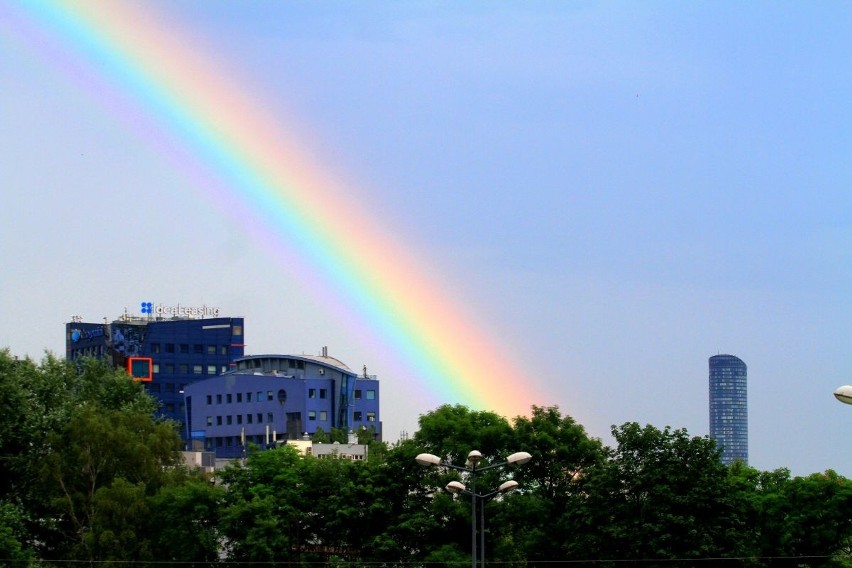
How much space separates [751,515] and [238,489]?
2751 centimetres

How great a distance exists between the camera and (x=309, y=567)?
72.6 metres

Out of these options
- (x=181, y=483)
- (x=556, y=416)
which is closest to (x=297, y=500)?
(x=181, y=483)

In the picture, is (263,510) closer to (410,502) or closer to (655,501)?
(410,502)

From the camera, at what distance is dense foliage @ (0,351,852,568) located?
66562 mm

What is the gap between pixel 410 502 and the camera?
72.2 m

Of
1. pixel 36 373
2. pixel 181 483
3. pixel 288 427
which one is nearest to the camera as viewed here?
pixel 181 483

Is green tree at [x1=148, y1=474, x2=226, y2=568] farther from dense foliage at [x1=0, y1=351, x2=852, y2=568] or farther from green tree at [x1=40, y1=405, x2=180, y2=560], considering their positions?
green tree at [x1=40, y1=405, x2=180, y2=560]

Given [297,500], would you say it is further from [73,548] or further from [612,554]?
[612,554]

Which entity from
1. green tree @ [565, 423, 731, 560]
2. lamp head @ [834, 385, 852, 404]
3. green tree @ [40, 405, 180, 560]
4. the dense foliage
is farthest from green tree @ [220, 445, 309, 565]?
lamp head @ [834, 385, 852, 404]

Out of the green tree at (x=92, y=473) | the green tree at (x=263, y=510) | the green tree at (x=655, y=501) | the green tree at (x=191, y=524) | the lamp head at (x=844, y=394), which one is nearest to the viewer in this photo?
the lamp head at (x=844, y=394)

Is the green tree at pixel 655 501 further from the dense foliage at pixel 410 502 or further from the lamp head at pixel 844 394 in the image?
the lamp head at pixel 844 394

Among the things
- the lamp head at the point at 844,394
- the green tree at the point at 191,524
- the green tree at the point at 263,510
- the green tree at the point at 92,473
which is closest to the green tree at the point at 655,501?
the green tree at the point at 263,510

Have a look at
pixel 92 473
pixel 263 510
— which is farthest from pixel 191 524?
pixel 92 473

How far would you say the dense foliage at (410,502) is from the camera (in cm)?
6656
